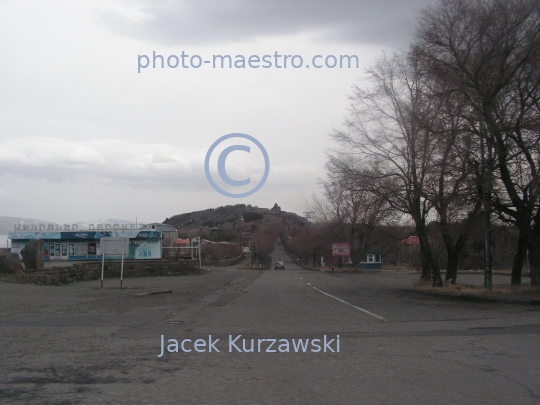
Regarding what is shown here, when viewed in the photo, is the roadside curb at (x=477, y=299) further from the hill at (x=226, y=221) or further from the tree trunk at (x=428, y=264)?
the hill at (x=226, y=221)

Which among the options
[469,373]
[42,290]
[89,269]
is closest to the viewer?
[469,373]

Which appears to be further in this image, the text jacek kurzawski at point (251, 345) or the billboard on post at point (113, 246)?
the billboard on post at point (113, 246)

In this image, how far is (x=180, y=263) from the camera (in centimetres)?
3916

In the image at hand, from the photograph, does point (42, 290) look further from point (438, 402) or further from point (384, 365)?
point (438, 402)

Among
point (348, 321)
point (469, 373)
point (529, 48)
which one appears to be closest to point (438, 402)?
point (469, 373)

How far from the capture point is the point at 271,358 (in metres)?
8.10

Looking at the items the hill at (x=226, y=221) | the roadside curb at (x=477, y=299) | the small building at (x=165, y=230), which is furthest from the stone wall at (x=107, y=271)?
the hill at (x=226, y=221)

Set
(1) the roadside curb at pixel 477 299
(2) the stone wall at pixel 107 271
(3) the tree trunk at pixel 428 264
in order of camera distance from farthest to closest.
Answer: (3) the tree trunk at pixel 428 264
(2) the stone wall at pixel 107 271
(1) the roadside curb at pixel 477 299

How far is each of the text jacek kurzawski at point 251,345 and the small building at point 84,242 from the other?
40.1m

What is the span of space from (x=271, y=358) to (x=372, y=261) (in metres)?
89.7

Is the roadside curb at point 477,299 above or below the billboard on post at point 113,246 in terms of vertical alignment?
below

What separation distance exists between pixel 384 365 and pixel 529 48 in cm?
1387

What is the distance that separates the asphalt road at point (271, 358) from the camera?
6082mm

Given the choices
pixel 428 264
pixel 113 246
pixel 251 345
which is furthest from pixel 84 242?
pixel 251 345
